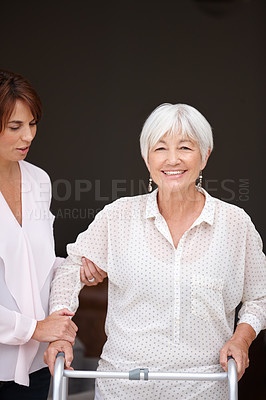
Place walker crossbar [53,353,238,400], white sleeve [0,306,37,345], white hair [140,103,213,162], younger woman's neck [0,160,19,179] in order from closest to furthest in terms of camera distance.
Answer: walker crossbar [53,353,238,400]
white hair [140,103,213,162]
white sleeve [0,306,37,345]
younger woman's neck [0,160,19,179]

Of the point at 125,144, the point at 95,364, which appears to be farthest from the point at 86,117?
the point at 95,364

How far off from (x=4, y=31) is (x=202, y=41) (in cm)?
155

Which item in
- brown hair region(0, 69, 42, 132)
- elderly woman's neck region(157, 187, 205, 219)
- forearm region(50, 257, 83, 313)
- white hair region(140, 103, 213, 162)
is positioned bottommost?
forearm region(50, 257, 83, 313)

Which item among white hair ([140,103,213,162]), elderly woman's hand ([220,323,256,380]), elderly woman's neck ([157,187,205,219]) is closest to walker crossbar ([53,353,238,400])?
elderly woman's hand ([220,323,256,380])

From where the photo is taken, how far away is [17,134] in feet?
7.98

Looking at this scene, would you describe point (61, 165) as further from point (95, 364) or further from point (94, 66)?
point (95, 364)

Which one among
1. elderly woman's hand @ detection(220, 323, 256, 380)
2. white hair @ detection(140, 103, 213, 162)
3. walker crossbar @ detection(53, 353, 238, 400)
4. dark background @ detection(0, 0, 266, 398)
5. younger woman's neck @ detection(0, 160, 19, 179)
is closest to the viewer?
walker crossbar @ detection(53, 353, 238, 400)

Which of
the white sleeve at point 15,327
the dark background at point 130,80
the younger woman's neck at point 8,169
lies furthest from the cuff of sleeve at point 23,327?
the dark background at point 130,80

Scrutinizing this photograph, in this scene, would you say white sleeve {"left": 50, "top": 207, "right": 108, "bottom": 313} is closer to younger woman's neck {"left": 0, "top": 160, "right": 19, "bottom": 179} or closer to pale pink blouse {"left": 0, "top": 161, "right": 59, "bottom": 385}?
pale pink blouse {"left": 0, "top": 161, "right": 59, "bottom": 385}

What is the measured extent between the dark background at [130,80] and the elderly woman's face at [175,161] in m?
3.04

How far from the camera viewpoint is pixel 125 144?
5.40 meters

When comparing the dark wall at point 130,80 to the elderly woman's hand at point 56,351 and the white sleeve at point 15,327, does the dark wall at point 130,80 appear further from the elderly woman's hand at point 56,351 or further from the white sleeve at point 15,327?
the elderly woman's hand at point 56,351

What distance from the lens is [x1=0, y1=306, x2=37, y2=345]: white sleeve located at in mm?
2324

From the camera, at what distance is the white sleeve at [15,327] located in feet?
7.63
